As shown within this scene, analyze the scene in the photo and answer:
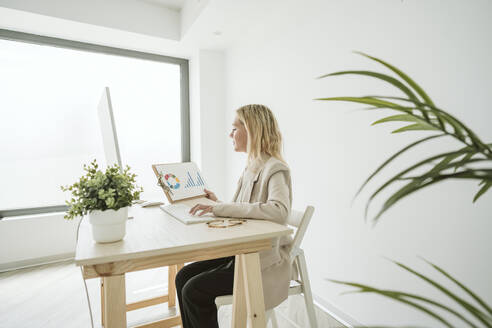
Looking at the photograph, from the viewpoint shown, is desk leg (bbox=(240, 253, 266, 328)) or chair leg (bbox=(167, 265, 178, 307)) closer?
desk leg (bbox=(240, 253, 266, 328))

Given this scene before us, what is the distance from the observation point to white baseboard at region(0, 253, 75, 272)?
2775mm

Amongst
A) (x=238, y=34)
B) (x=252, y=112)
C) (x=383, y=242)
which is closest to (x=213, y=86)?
(x=238, y=34)

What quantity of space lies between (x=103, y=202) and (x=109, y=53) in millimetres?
2938

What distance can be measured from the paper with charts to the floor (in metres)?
0.87

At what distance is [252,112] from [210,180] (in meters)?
1.95

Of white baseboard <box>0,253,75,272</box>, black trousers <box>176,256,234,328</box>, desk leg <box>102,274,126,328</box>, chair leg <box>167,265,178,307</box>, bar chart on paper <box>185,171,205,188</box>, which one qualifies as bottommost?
white baseboard <box>0,253,75,272</box>

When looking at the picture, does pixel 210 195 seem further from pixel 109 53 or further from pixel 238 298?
pixel 109 53

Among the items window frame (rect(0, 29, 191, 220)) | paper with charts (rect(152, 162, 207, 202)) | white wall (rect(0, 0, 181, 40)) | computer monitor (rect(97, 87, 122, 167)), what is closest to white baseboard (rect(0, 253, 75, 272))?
window frame (rect(0, 29, 191, 220))

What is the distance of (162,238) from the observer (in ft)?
3.42

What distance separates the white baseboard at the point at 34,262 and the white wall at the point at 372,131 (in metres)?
2.47

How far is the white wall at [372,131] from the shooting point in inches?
50.5

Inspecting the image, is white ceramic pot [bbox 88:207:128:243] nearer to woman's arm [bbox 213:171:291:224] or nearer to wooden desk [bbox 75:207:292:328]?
wooden desk [bbox 75:207:292:328]

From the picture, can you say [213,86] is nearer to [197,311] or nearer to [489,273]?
[197,311]

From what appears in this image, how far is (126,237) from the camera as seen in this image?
107cm
